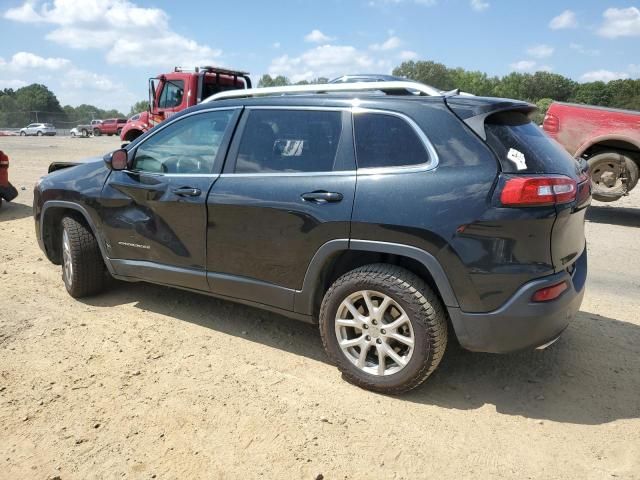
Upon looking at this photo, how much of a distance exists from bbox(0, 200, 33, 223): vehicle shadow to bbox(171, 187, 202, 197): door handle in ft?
18.4

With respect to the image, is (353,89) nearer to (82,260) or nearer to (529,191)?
(529,191)

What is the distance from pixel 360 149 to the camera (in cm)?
323

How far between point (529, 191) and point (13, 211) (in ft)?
28.2

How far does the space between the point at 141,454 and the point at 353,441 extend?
1.07 metres

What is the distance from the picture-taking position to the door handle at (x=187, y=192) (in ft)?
12.5

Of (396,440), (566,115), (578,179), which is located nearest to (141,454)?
(396,440)

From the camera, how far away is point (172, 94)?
13.4 m

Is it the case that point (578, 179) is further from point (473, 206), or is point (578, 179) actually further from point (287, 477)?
point (287, 477)

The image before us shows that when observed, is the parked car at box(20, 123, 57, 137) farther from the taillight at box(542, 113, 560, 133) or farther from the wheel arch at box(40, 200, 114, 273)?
the wheel arch at box(40, 200, 114, 273)

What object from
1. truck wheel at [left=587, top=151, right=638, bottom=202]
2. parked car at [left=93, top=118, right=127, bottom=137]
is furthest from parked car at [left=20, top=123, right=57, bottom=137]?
truck wheel at [left=587, top=151, right=638, bottom=202]

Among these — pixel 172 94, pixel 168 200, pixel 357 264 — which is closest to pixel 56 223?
pixel 168 200

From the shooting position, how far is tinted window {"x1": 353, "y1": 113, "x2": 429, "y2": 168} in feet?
10.1

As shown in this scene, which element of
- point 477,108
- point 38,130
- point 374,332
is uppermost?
point 477,108

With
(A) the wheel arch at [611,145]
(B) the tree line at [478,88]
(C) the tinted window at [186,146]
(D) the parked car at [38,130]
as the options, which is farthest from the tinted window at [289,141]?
(B) the tree line at [478,88]
